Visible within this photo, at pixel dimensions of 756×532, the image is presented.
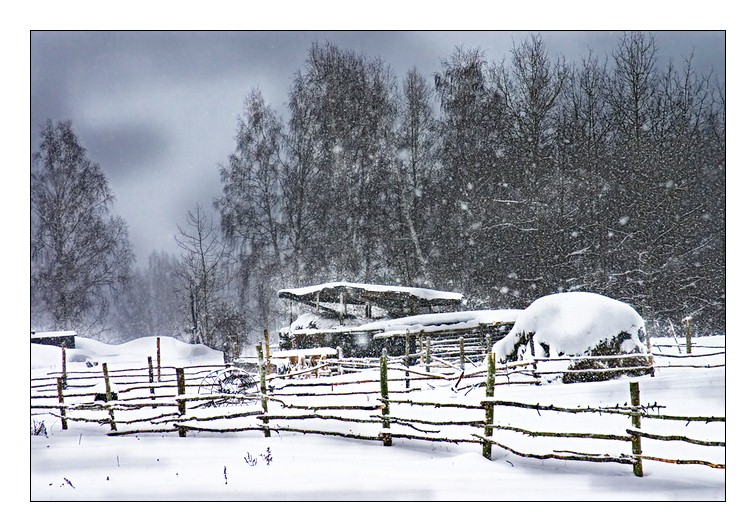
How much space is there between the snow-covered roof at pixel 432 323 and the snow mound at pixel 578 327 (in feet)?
13.9

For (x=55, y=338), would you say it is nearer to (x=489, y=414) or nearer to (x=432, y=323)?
(x=432, y=323)

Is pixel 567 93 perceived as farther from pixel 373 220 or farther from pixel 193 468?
pixel 193 468

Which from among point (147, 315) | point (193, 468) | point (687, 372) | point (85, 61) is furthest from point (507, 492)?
point (147, 315)

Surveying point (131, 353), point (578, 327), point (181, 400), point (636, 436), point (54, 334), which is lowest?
point (131, 353)

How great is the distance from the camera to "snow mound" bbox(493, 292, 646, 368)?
7934 millimetres

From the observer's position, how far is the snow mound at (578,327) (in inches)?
312

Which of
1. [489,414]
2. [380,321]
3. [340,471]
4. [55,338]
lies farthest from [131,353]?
[489,414]

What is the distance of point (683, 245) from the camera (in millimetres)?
Answer: 10547

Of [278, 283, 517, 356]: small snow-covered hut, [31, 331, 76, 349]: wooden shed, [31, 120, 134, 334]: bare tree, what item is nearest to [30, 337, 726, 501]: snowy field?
[278, 283, 517, 356]: small snow-covered hut

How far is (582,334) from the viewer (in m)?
7.96

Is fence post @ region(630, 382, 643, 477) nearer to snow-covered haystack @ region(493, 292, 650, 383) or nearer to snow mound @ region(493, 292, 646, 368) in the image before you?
snow-covered haystack @ region(493, 292, 650, 383)

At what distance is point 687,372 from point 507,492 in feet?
15.2

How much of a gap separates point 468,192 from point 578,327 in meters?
9.23

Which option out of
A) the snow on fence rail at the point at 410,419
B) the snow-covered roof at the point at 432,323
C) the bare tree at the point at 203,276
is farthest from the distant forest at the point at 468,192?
the snow on fence rail at the point at 410,419
